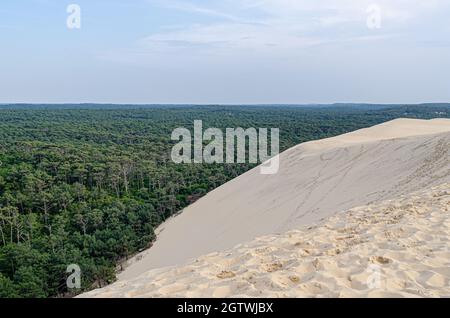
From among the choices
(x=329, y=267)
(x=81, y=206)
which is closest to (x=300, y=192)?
(x=329, y=267)

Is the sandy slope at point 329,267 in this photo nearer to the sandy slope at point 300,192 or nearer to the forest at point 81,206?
the sandy slope at point 300,192

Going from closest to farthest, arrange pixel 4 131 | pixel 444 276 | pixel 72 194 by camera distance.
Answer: pixel 444 276, pixel 72 194, pixel 4 131

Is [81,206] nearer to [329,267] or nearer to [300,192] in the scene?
[300,192]

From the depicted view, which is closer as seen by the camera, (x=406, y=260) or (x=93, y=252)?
(x=406, y=260)

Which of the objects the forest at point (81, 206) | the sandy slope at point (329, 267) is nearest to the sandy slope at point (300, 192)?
the forest at point (81, 206)

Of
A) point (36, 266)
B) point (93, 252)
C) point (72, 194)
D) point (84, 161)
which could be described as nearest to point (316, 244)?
point (36, 266)
